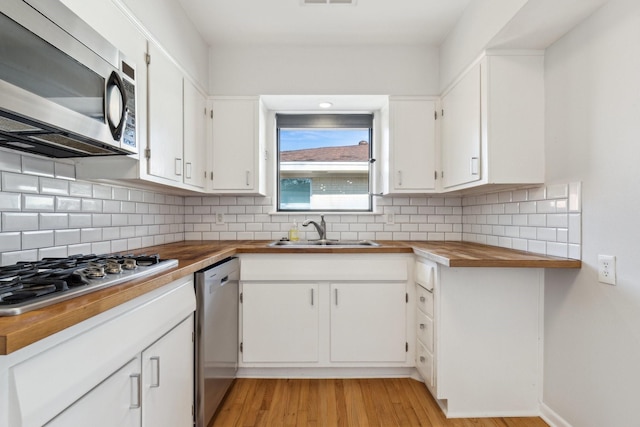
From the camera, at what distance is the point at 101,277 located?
1079 millimetres

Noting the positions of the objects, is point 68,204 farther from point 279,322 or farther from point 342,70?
point 342,70

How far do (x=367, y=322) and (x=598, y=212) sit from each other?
145cm

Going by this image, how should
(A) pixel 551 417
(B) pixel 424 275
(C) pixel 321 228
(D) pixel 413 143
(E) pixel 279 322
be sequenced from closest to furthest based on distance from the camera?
1. (A) pixel 551 417
2. (B) pixel 424 275
3. (E) pixel 279 322
4. (D) pixel 413 143
5. (C) pixel 321 228

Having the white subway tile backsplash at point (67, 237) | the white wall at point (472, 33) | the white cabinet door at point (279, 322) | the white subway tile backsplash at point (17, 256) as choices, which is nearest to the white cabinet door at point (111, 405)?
the white subway tile backsplash at point (17, 256)

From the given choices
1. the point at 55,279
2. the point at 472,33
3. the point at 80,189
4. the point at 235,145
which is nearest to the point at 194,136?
the point at 235,145

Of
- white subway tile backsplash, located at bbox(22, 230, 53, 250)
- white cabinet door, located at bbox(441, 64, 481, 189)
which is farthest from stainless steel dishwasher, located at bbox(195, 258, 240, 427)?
white cabinet door, located at bbox(441, 64, 481, 189)

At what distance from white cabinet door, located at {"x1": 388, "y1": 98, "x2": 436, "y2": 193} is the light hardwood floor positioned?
1453 mm

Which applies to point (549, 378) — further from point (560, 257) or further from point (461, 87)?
point (461, 87)

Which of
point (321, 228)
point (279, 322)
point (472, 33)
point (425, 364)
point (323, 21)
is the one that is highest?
point (323, 21)

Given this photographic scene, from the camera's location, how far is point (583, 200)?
161 centimetres

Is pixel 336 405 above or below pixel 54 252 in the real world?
below

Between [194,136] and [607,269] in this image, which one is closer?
[607,269]

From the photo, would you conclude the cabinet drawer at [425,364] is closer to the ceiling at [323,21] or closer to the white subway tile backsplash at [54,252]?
the white subway tile backsplash at [54,252]

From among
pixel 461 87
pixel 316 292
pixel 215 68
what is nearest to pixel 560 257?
pixel 461 87
